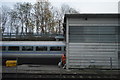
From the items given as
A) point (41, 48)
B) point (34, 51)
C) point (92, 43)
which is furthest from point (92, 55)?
point (34, 51)

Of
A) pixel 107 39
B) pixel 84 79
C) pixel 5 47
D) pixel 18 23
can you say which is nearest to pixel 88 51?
pixel 107 39

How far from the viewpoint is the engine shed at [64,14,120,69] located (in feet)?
49.6

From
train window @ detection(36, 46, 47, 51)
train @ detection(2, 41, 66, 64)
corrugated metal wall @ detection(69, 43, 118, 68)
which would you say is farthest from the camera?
train window @ detection(36, 46, 47, 51)

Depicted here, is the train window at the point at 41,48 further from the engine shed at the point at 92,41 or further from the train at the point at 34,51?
the engine shed at the point at 92,41

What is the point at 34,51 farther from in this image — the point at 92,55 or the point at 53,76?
the point at 53,76

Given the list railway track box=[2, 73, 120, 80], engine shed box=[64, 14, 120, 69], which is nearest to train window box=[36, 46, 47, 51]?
engine shed box=[64, 14, 120, 69]

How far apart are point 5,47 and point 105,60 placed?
37.0ft

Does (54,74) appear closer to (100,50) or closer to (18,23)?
(100,50)

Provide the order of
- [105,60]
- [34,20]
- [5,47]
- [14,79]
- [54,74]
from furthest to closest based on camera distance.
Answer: [34,20], [5,47], [105,60], [54,74], [14,79]

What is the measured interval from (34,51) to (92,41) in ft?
22.7

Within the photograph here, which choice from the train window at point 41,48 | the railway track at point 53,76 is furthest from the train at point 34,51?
the railway track at point 53,76

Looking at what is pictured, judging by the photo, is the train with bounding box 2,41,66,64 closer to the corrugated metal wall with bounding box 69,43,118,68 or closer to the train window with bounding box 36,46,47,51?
the train window with bounding box 36,46,47,51

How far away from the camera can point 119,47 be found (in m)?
15.3

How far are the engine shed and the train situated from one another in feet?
10.7
